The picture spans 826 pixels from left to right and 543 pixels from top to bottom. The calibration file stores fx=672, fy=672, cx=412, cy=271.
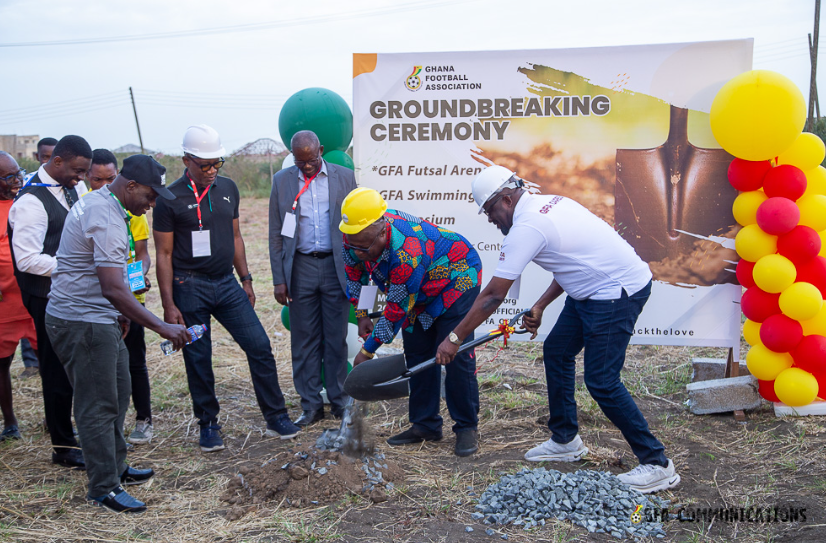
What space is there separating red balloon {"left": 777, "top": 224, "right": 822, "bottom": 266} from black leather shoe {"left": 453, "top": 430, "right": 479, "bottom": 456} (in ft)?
8.19

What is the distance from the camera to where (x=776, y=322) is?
468 centimetres

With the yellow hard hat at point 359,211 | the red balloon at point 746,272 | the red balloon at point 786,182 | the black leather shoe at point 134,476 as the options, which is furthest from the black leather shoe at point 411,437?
the red balloon at point 786,182

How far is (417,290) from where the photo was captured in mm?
4090

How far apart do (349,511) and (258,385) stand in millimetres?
1512

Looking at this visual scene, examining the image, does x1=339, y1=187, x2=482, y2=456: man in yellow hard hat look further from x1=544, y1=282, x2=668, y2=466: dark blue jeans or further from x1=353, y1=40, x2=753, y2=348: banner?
x1=353, y1=40, x2=753, y2=348: banner

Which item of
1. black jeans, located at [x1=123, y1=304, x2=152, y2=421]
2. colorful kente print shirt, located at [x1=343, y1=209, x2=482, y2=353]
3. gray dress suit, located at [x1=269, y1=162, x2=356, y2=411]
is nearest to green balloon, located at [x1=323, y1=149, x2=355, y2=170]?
gray dress suit, located at [x1=269, y1=162, x2=356, y2=411]

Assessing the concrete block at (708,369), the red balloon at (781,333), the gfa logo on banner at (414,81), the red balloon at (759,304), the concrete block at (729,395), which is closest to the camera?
the red balloon at (781,333)

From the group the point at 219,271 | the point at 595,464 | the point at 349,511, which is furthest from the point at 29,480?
the point at 595,464

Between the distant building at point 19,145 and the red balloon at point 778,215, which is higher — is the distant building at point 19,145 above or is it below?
above

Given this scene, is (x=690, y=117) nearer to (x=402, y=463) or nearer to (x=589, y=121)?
(x=589, y=121)

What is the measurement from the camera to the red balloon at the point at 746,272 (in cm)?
491

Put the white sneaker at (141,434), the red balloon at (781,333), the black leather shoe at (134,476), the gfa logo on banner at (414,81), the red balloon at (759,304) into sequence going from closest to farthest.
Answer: the black leather shoe at (134,476) → the red balloon at (781,333) → the red balloon at (759,304) → the white sneaker at (141,434) → the gfa logo on banner at (414,81)

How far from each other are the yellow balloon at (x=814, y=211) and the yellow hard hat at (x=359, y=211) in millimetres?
2989

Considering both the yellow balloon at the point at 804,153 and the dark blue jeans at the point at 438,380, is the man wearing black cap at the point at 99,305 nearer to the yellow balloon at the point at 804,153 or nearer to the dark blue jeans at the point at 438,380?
the dark blue jeans at the point at 438,380
